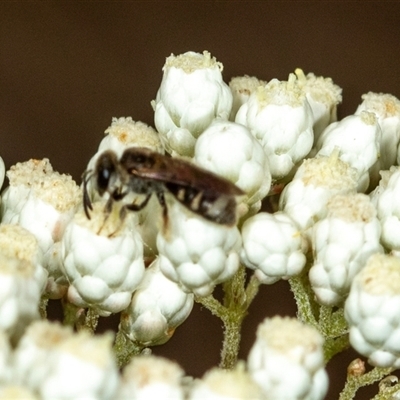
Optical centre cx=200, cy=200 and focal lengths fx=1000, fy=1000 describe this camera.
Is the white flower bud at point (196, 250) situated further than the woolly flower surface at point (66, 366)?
Yes

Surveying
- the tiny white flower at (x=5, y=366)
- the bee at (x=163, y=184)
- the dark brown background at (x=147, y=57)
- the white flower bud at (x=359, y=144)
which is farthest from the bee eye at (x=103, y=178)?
the dark brown background at (x=147, y=57)

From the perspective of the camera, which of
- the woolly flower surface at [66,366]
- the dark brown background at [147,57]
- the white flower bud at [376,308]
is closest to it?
the woolly flower surface at [66,366]

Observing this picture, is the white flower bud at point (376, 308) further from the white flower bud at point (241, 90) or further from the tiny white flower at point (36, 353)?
the white flower bud at point (241, 90)

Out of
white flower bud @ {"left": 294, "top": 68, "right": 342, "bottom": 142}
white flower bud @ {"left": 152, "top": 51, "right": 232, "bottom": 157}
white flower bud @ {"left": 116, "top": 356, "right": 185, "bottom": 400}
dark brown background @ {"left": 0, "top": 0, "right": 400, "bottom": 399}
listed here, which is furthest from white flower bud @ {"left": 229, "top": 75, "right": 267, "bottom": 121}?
dark brown background @ {"left": 0, "top": 0, "right": 400, "bottom": 399}

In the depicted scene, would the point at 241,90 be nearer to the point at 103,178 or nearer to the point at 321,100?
the point at 321,100

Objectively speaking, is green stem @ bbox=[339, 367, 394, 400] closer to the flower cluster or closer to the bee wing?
Answer: the flower cluster
